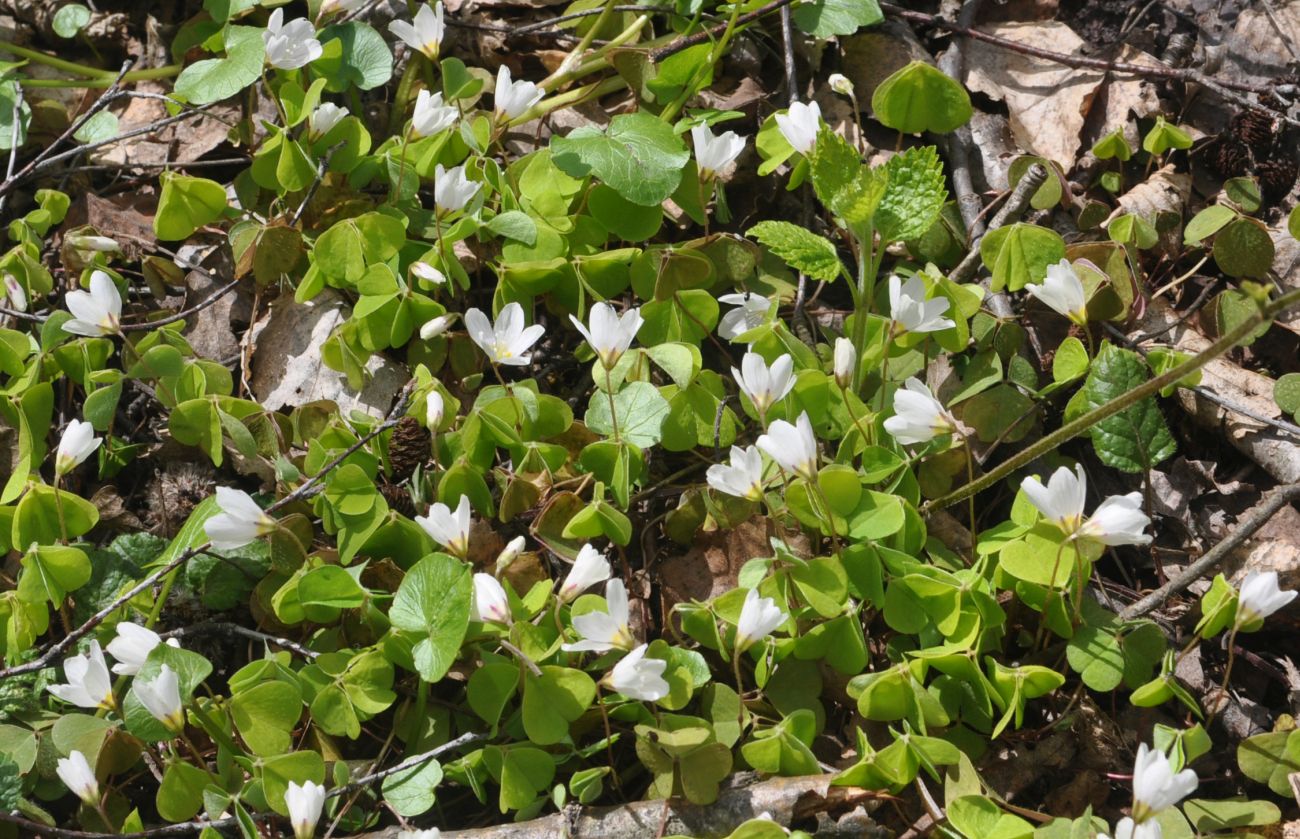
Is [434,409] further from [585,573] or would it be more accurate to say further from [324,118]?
[324,118]

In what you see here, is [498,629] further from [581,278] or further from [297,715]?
[581,278]

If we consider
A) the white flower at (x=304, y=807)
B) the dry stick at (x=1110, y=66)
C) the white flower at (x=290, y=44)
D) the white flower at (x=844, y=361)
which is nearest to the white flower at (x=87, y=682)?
the white flower at (x=304, y=807)

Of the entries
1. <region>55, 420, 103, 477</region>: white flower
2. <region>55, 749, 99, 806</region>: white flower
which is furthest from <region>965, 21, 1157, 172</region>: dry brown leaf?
<region>55, 749, 99, 806</region>: white flower

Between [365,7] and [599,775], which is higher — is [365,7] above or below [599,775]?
above

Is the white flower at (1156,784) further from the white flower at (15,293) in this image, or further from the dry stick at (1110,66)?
the white flower at (15,293)

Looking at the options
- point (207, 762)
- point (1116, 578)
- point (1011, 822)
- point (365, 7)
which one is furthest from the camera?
point (365, 7)

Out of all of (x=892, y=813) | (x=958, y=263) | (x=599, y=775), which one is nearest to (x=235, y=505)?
(x=599, y=775)

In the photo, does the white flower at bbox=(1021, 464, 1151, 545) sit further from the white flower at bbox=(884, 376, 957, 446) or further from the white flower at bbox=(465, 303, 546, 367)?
the white flower at bbox=(465, 303, 546, 367)
